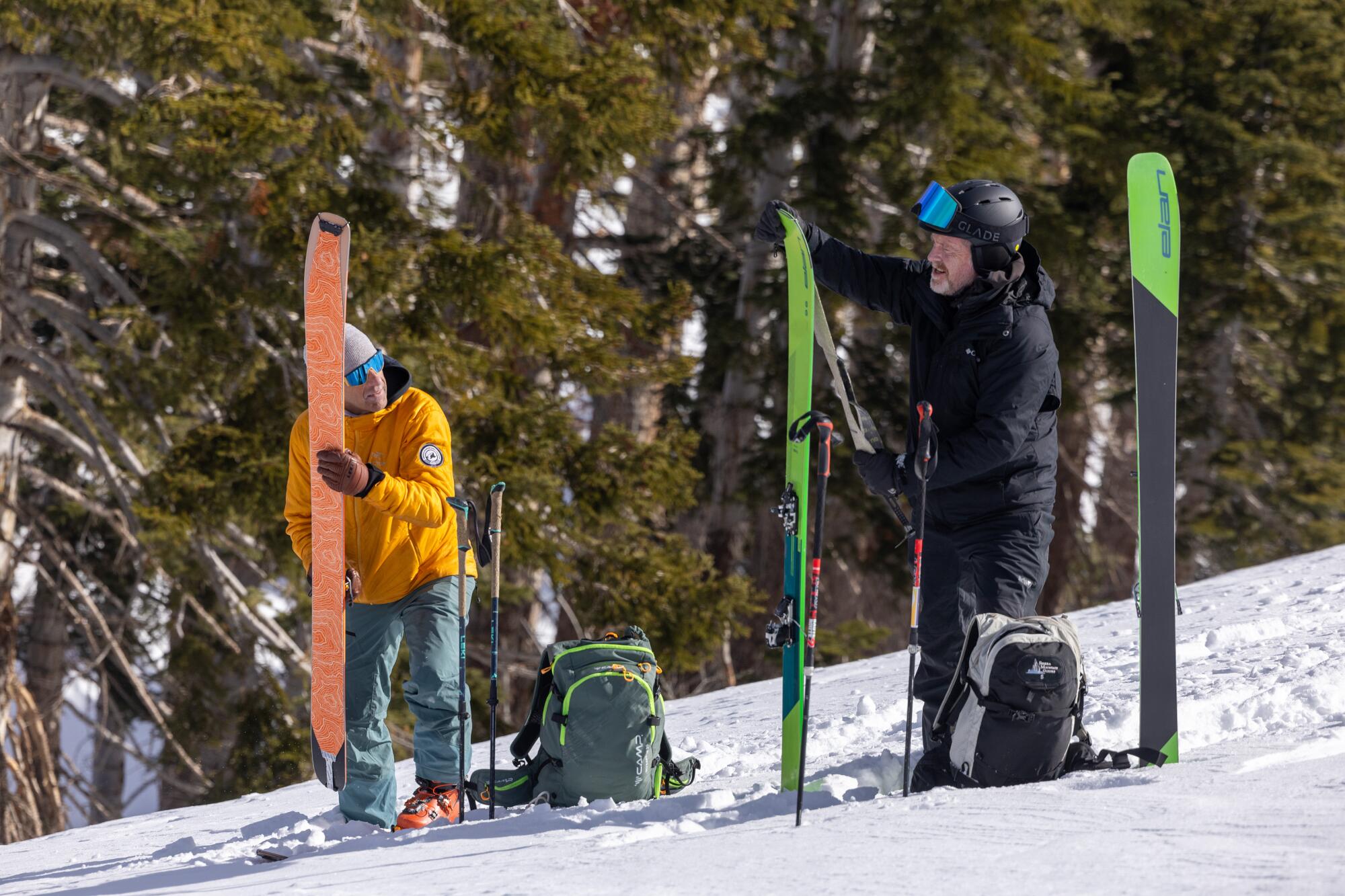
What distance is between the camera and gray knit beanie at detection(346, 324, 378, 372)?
167 inches

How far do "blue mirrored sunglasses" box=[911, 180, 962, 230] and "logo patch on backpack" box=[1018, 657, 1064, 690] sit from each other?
1.26 metres

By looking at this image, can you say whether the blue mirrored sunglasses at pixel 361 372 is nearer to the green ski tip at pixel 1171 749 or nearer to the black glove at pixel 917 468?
the black glove at pixel 917 468

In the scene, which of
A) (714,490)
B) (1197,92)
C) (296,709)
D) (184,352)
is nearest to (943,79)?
(1197,92)

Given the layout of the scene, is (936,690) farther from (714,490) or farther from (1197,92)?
(1197,92)

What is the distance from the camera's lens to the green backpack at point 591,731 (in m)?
4.26

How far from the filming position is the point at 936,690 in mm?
4188

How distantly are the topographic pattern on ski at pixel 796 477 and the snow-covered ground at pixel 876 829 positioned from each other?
0.67 ft

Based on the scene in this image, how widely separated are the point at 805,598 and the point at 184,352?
6586mm

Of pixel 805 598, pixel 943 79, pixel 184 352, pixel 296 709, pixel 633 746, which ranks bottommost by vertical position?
pixel 296 709

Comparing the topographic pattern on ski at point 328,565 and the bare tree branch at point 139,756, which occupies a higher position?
the topographic pattern on ski at point 328,565

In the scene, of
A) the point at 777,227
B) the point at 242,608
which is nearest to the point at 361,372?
the point at 777,227

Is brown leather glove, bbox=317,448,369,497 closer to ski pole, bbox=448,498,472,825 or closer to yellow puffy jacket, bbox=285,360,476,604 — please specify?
yellow puffy jacket, bbox=285,360,476,604

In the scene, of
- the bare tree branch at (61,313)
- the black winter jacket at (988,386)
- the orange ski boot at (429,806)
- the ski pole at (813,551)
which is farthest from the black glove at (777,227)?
the bare tree branch at (61,313)

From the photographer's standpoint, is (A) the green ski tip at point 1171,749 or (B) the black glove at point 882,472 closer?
(B) the black glove at point 882,472
